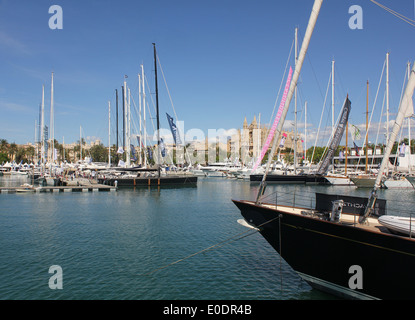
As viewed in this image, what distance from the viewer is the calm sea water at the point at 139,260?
482 inches

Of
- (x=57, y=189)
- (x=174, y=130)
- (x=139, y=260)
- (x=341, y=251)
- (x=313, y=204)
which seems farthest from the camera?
(x=174, y=130)

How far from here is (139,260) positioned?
15.8 m

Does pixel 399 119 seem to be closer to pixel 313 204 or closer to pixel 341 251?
pixel 341 251

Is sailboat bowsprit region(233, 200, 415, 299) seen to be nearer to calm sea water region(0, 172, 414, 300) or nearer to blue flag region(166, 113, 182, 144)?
calm sea water region(0, 172, 414, 300)

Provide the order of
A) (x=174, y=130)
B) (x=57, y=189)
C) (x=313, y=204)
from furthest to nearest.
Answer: (x=174, y=130) < (x=57, y=189) < (x=313, y=204)

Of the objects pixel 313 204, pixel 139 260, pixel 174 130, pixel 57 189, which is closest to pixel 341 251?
pixel 139 260

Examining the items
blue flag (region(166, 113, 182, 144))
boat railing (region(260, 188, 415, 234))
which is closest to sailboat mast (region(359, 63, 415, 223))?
boat railing (region(260, 188, 415, 234))

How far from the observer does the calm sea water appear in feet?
40.2

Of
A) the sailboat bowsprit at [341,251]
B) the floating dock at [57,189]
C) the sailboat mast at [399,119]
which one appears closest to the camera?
the sailboat bowsprit at [341,251]

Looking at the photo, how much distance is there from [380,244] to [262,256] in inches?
301

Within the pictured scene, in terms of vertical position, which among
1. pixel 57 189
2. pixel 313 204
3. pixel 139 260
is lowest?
pixel 139 260

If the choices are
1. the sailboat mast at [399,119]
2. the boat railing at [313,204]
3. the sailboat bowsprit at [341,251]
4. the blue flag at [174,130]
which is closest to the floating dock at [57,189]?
the blue flag at [174,130]

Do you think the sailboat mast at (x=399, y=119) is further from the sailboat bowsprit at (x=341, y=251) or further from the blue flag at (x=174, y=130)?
the blue flag at (x=174, y=130)
